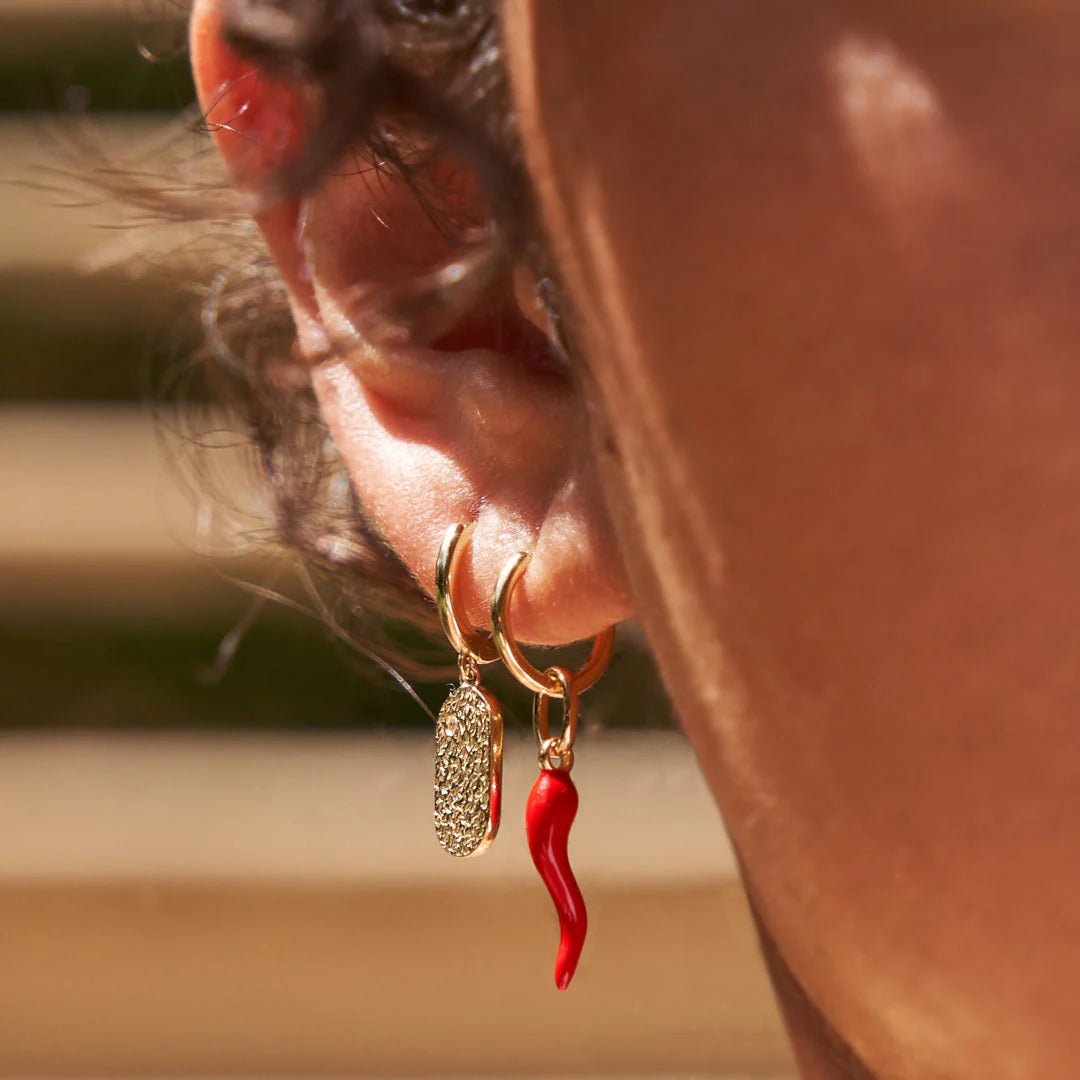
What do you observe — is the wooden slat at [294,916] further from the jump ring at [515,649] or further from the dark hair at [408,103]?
the dark hair at [408,103]

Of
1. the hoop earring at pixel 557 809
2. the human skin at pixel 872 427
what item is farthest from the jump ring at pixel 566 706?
the human skin at pixel 872 427

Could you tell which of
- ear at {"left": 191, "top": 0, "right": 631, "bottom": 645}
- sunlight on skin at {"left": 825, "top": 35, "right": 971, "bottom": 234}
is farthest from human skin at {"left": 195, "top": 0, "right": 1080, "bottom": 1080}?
ear at {"left": 191, "top": 0, "right": 631, "bottom": 645}

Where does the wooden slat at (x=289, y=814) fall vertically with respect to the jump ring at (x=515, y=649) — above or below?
below

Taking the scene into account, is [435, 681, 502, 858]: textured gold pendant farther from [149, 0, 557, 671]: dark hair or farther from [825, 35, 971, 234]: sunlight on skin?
[825, 35, 971, 234]: sunlight on skin

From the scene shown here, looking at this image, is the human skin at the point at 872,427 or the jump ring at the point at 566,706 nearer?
the human skin at the point at 872,427

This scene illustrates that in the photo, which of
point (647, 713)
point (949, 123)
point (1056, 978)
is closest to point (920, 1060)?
point (1056, 978)

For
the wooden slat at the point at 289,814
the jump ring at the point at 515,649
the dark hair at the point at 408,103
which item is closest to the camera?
the dark hair at the point at 408,103
